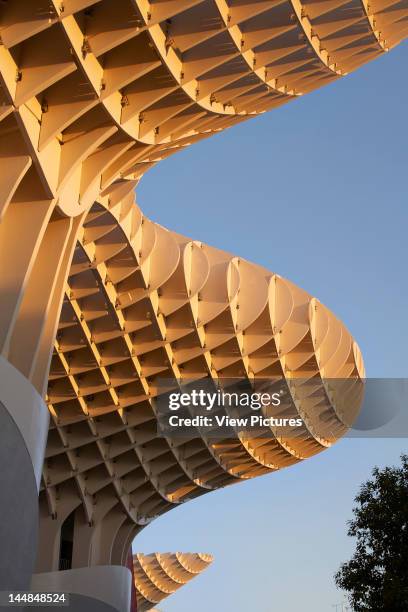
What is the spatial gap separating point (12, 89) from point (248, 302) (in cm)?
2377

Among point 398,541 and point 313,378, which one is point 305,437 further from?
point 398,541

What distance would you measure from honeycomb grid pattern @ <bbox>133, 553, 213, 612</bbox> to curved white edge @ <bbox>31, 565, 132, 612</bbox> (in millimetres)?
45059

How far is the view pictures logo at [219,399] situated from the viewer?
44000 mm

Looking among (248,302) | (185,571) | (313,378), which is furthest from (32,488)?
(185,571)

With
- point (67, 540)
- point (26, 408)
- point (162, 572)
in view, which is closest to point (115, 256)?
point (26, 408)

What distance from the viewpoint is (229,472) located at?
5466 centimetres

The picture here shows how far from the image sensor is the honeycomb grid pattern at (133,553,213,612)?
93.9 metres

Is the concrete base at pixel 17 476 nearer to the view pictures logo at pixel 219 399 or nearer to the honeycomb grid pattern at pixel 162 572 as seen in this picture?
the view pictures logo at pixel 219 399

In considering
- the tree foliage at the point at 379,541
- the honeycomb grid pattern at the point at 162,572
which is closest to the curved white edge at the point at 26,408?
the tree foliage at the point at 379,541

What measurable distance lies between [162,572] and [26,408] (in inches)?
3332

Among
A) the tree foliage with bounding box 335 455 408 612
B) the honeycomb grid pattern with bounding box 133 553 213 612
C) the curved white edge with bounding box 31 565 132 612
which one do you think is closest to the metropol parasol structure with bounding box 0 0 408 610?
the curved white edge with bounding box 31 565 132 612

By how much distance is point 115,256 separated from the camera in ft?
107

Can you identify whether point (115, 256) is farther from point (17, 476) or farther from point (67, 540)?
point (67, 540)

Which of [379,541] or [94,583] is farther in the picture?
[94,583]
